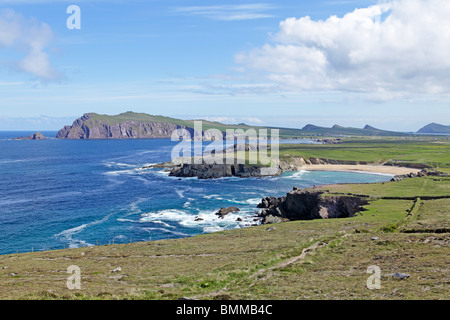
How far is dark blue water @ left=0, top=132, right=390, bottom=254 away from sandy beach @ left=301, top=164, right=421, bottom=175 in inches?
463

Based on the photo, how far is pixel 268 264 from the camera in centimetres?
3512

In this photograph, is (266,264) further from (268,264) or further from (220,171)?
(220,171)

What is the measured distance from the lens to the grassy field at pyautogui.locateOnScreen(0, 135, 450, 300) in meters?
26.0

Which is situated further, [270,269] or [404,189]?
[404,189]

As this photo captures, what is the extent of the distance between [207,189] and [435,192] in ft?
226

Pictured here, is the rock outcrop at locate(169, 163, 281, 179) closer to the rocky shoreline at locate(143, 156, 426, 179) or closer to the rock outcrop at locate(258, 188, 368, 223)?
the rocky shoreline at locate(143, 156, 426, 179)

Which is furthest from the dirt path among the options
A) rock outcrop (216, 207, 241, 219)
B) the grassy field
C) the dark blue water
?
rock outcrop (216, 207, 241, 219)

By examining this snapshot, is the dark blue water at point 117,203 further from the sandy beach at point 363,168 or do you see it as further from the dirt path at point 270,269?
the dirt path at point 270,269

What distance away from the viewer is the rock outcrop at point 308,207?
74694 millimetres

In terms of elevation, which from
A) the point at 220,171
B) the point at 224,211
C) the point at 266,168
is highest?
the point at 266,168

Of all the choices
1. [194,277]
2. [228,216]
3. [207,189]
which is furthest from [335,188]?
[194,277]

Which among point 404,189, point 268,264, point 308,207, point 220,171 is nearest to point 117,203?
point 308,207

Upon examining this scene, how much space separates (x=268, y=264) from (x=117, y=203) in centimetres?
7068
